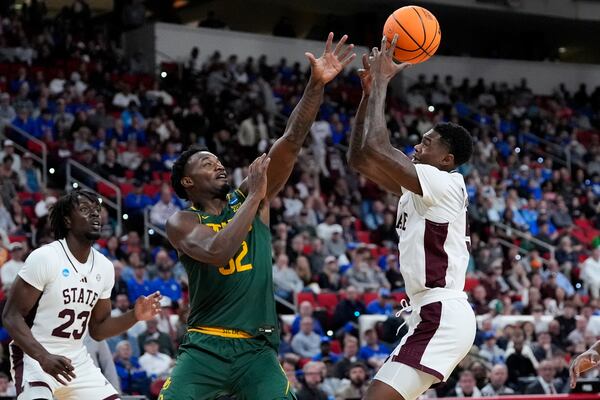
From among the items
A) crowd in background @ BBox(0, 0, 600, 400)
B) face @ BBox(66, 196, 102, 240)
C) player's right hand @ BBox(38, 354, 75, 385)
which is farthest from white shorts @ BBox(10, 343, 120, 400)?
crowd in background @ BBox(0, 0, 600, 400)

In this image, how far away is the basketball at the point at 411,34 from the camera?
6.48 meters

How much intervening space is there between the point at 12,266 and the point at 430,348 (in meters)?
8.05

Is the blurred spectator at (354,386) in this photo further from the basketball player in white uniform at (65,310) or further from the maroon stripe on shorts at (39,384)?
the maroon stripe on shorts at (39,384)

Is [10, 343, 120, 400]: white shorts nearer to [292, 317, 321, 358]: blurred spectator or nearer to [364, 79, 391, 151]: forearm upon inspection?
[364, 79, 391, 151]: forearm

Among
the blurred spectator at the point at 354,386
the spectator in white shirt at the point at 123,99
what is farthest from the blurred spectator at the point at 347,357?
the spectator in white shirt at the point at 123,99

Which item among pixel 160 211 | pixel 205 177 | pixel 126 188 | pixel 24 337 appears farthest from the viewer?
pixel 126 188

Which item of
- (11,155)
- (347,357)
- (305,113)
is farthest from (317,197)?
(305,113)

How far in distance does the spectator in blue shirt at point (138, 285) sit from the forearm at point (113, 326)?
Answer: 620cm

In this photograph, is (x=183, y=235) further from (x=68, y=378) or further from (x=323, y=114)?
(x=323, y=114)

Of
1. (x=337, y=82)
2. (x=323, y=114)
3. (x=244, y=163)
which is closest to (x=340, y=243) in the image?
(x=244, y=163)

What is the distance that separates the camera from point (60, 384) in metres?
6.71

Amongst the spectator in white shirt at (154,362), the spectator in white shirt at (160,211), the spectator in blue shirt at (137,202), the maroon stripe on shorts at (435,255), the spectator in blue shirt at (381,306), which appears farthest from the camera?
the spectator in blue shirt at (137,202)

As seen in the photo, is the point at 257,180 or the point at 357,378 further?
the point at 357,378

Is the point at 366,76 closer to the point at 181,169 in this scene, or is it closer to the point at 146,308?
the point at 181,169
